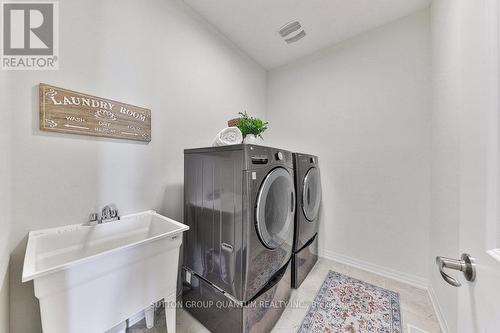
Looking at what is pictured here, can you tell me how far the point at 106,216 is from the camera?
1260 millimetres

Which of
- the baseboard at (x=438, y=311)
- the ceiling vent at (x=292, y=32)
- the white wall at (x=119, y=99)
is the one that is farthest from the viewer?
the ceiling vent at (x=292, y=32)

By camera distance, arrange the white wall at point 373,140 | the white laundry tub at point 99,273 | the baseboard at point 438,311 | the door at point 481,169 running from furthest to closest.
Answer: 1. the white wall at point 373,140
2. the baseboard at point 438,311
3. the white laundry tub at point 99,273
4. the door at point 481,169

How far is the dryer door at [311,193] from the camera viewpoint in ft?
6.57

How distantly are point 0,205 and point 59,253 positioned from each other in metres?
0.43

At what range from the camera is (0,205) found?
2.61 feet

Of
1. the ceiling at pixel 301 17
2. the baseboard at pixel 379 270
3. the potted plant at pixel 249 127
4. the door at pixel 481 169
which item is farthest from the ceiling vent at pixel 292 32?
the baseboard at pixel 379 270

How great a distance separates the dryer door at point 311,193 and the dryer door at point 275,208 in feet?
1.13

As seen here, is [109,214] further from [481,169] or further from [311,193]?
[311,193]

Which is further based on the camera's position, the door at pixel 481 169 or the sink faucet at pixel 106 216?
the sink faucet at pixel 106 216

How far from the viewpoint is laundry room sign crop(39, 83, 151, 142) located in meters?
1.07

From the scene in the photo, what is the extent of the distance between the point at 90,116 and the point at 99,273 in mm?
957

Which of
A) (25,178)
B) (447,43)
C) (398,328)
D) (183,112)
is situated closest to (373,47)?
(447,43)

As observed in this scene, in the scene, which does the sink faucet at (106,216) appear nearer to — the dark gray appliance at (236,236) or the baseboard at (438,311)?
the dark gray appliance at (236,236)

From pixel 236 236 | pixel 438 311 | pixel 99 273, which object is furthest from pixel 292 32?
pixel 438 311
